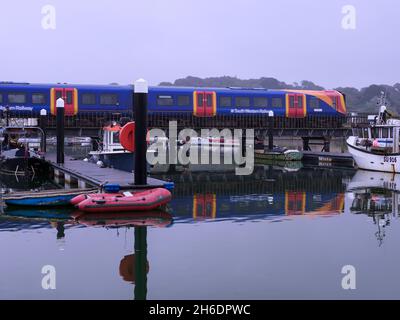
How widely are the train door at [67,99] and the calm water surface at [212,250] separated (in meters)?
17.2

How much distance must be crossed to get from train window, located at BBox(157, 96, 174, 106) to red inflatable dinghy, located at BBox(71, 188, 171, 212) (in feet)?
68.5

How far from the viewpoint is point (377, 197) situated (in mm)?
20781

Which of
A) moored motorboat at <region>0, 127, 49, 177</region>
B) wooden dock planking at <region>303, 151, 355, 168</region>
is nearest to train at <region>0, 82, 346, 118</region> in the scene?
wooden dock planking at <region>303, 151, 355, 168</region>

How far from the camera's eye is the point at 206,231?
47.3 ft

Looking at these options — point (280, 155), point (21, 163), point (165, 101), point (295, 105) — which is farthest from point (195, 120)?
point (21, 163)

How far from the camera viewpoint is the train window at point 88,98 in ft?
116

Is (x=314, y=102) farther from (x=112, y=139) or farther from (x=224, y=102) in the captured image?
(x=112, y=139)

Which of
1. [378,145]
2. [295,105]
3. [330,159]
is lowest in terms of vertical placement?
[330,159]

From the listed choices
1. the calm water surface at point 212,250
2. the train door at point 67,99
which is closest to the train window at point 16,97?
the train door at point 67,99

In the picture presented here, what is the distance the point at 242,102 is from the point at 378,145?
432 inches

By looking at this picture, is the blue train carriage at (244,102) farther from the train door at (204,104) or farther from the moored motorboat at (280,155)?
the moored motorboat at (280,155)

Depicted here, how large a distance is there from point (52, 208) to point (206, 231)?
203 inches

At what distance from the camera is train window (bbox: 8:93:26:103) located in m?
34.4

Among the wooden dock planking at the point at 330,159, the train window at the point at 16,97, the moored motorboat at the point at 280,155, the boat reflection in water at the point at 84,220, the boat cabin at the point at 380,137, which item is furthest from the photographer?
the moored motorboat at the point at 280,155
